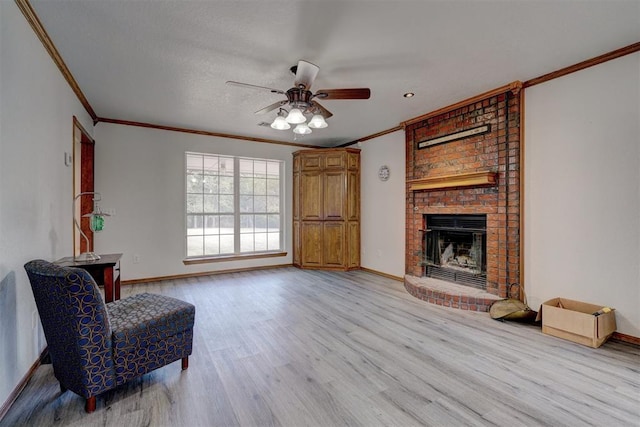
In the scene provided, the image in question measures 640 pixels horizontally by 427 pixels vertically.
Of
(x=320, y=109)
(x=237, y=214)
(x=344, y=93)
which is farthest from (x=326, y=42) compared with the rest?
(x=237, y=214)

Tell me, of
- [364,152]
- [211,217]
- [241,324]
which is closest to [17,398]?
[241,324]

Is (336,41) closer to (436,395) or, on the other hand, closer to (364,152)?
(436,395)

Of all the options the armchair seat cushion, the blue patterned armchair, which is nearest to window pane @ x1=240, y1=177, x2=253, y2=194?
the armchair seat cushion

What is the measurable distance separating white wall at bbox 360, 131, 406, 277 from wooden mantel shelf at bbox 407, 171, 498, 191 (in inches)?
21.1

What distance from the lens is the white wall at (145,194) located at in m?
4.54

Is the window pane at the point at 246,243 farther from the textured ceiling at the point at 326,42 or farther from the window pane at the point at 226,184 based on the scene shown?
the textured ceiling at the point at 326,42

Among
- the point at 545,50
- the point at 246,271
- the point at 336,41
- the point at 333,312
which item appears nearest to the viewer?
the point at 336,41

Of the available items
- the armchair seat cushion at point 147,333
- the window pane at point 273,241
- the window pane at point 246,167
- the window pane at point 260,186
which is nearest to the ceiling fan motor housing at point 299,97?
the armchair seat cushion at point 147,333

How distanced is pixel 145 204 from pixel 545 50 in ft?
17.9

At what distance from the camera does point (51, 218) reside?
101 inches

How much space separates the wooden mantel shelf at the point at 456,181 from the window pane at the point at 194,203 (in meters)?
3.65

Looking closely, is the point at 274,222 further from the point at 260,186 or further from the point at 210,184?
the point at 210,184

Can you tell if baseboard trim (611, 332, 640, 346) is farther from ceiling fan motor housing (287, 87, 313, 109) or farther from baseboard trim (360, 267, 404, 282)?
ceiling fan motor housing (287, 87, 313, 109)

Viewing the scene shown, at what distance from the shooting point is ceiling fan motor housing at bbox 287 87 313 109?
269cm
